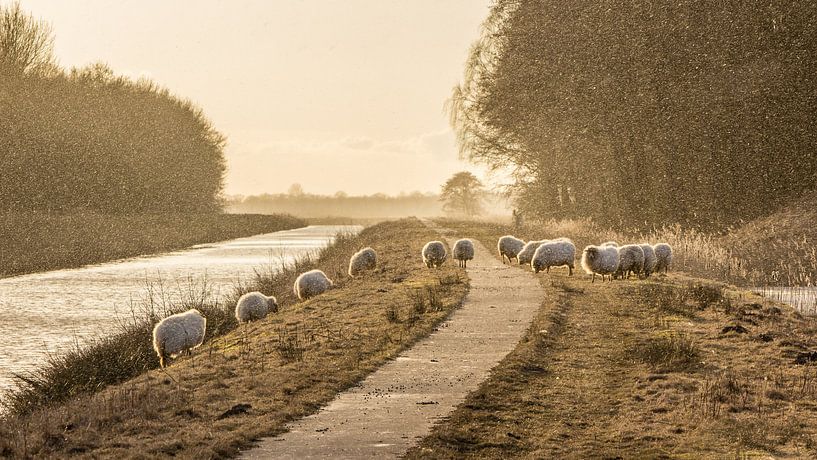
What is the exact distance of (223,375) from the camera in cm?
1380

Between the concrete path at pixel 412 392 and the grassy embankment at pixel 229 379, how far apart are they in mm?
341

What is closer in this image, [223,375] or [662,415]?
[662,415]

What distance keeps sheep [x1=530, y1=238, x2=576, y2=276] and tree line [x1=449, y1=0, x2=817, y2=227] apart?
44.9 ft

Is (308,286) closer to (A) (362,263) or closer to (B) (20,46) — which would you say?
(A) (362,263)

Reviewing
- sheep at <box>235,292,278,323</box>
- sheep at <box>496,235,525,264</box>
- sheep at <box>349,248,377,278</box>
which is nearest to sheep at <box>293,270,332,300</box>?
sheep at <box>235,292,278,323</box>

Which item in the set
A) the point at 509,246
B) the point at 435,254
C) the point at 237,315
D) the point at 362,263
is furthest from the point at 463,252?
the point at 237,315

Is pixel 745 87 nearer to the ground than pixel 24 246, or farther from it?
farther from it

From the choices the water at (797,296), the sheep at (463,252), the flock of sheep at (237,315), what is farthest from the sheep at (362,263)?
the water at (797,296)

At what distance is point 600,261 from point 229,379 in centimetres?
1251

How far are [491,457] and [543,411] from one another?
2.12 metres

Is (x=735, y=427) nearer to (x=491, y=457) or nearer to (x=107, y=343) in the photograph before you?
(x=491, y=457)

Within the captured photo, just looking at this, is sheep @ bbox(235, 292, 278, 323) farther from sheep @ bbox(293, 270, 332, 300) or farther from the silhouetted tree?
the silhouetted tree

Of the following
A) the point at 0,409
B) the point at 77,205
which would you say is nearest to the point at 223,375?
the point at 0,409

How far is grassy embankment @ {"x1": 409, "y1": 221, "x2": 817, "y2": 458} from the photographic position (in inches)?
379
